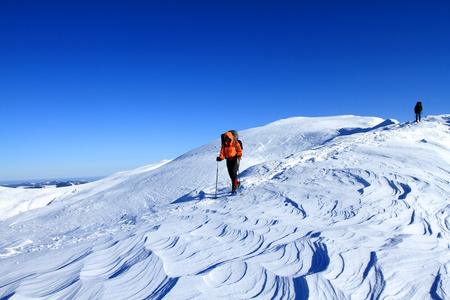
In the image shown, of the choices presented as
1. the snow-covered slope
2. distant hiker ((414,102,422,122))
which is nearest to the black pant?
the snow-covered slope

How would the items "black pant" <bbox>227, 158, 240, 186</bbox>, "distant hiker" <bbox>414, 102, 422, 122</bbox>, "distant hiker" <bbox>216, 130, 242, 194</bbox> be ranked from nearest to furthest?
1. "distant hiker" <bbox>216, 130, 242, 194</bbox>
2. "black pant" <bbox>227, 158, 240, 186</bbox>
3. "distant hiker" <bbox>414, 102, 422, 122</bbox>

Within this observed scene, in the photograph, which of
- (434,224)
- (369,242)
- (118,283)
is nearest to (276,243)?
(369,242)

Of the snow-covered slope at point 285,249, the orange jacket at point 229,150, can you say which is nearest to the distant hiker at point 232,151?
the orange jacket at point 229,150

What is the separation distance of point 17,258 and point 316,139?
66.5 feet

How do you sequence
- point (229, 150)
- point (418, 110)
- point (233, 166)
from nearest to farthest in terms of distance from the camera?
point (229, 150), point (233, 166), point (418, 110)

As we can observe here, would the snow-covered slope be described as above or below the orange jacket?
below

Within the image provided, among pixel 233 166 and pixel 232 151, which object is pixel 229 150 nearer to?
pixel 232 151

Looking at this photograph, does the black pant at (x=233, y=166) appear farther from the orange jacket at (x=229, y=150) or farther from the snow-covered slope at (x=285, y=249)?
the snow-covered slope at (x=285, y=249)

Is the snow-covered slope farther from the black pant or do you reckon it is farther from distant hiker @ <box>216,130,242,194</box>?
distant hiker @ <box>216,130,242,194</box>

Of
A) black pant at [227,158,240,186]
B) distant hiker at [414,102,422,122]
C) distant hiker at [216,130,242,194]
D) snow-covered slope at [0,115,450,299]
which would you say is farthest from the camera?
distant hiker at [414,102,422,122]

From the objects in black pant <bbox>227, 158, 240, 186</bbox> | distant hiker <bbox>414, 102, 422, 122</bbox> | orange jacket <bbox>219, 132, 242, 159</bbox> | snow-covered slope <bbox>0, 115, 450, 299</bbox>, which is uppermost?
distant hiker <bbox>414, 102, 422, 122</bbox>

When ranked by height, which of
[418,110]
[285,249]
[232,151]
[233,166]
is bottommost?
[285,249]

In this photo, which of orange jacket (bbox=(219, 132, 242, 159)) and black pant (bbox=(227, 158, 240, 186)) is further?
black pant (bbox=(227, 158, 240, 186))

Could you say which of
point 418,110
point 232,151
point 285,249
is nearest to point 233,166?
point 232,151
